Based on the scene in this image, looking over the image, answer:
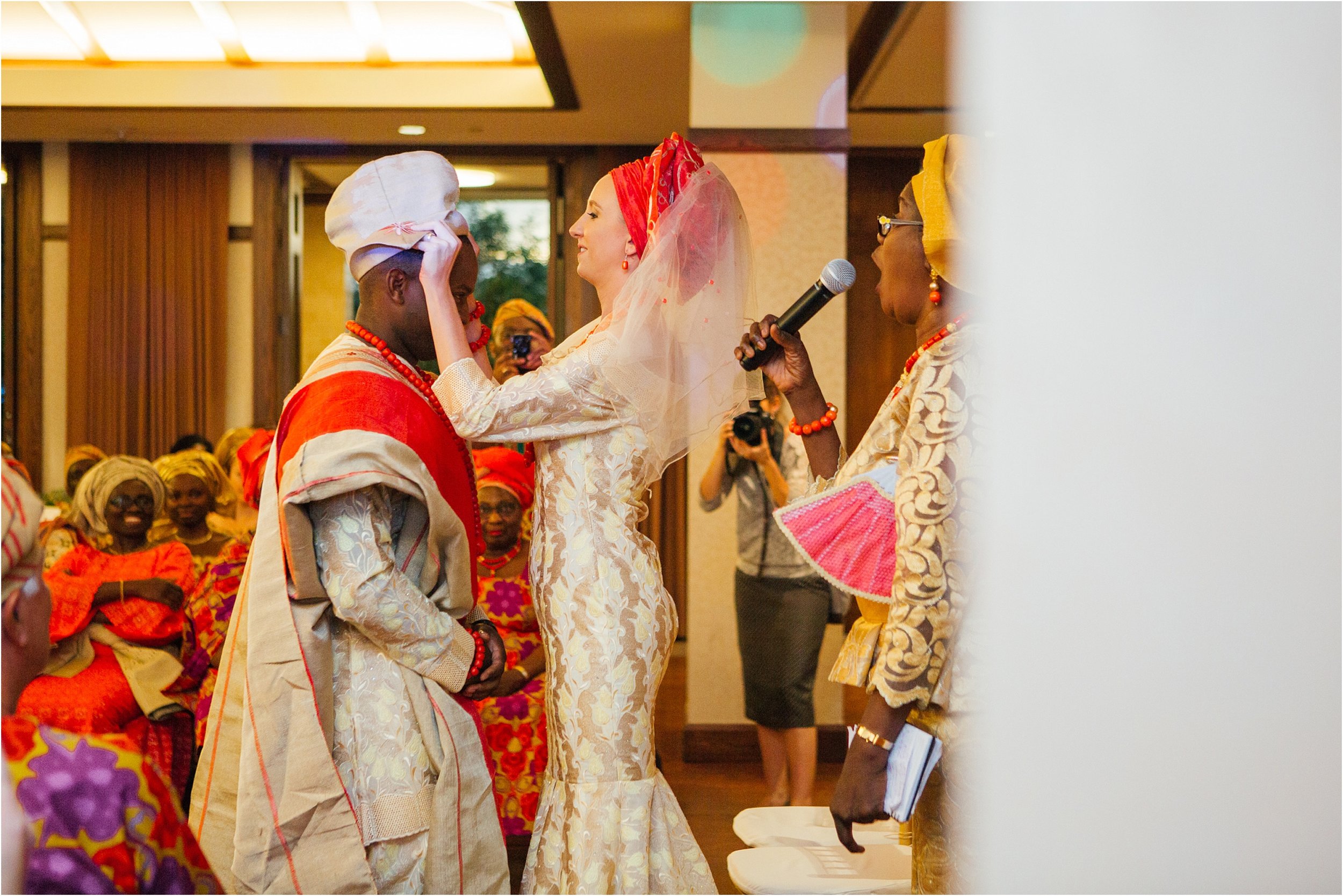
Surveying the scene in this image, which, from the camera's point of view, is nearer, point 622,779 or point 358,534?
point 358,534

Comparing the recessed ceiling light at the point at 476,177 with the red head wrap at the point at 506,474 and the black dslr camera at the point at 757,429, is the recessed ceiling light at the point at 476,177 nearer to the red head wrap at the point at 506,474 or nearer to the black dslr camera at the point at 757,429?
the black dslr camera at the point at 757,429

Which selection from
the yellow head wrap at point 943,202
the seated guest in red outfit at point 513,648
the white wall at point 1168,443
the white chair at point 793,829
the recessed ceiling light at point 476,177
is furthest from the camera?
the recessed ceiling light at point 476,177

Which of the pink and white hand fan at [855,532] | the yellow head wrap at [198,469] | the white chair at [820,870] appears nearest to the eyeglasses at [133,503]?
the yellow head wrap at [198,469]

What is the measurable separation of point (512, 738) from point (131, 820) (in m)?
2.28

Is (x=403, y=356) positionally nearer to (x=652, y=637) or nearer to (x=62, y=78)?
(x=652, y=637)

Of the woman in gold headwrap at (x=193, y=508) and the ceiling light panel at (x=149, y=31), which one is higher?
the ceiling light panel at (x=149, y=31)

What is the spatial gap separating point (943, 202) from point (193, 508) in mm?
3245

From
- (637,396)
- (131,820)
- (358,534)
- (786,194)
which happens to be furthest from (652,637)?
(786,194)

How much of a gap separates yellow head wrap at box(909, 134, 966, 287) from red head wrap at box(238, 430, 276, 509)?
1691 millimetres

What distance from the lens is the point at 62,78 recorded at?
6.33 metres

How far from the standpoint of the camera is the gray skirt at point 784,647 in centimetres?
416

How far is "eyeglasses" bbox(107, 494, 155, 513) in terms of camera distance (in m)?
3.42

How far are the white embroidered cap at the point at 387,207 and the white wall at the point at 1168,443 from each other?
1.13 metres

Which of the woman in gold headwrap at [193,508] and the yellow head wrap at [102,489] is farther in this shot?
the woman in gold headwrap at [193,508]
